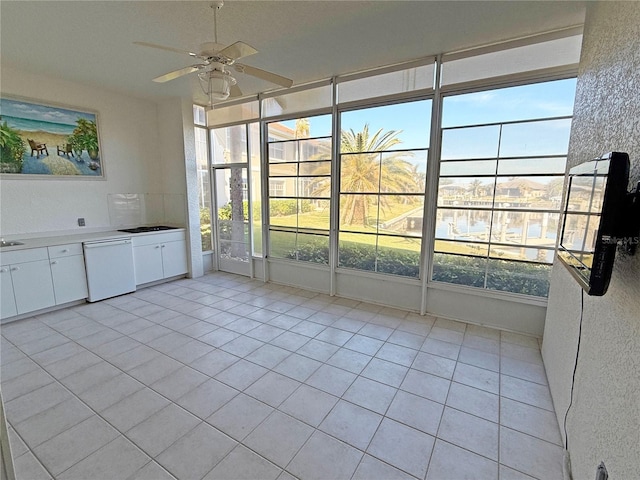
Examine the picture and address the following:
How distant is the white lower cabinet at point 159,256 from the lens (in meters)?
4.34

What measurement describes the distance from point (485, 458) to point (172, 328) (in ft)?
9.84

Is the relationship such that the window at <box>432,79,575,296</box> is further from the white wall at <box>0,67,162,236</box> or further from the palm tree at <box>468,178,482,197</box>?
the white wall at <box>0,67,162,236</box>

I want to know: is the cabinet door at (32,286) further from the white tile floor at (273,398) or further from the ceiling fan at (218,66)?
the ceiling fan at (218,66)

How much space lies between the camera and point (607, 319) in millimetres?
1340

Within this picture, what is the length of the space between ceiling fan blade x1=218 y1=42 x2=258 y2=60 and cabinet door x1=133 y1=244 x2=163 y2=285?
3313 millimetres

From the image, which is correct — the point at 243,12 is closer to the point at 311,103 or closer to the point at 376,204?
the point at 311,103

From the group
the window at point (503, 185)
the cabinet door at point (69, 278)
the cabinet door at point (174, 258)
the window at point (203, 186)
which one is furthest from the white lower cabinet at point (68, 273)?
the window at point (503, 185)

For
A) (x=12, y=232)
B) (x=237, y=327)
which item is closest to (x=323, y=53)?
(x=237, y=327)

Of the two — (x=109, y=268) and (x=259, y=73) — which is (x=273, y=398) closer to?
(x=259, y=73)

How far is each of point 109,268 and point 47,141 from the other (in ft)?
5.84

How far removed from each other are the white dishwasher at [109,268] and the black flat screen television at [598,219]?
15.5ft

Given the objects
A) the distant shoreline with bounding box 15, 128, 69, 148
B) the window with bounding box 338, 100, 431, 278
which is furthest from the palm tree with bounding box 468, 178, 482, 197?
the distant shoreline with bounding box 15, 128, 69, 148

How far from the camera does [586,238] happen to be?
1332mm

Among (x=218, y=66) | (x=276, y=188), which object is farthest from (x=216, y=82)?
(x=276, y=188)
